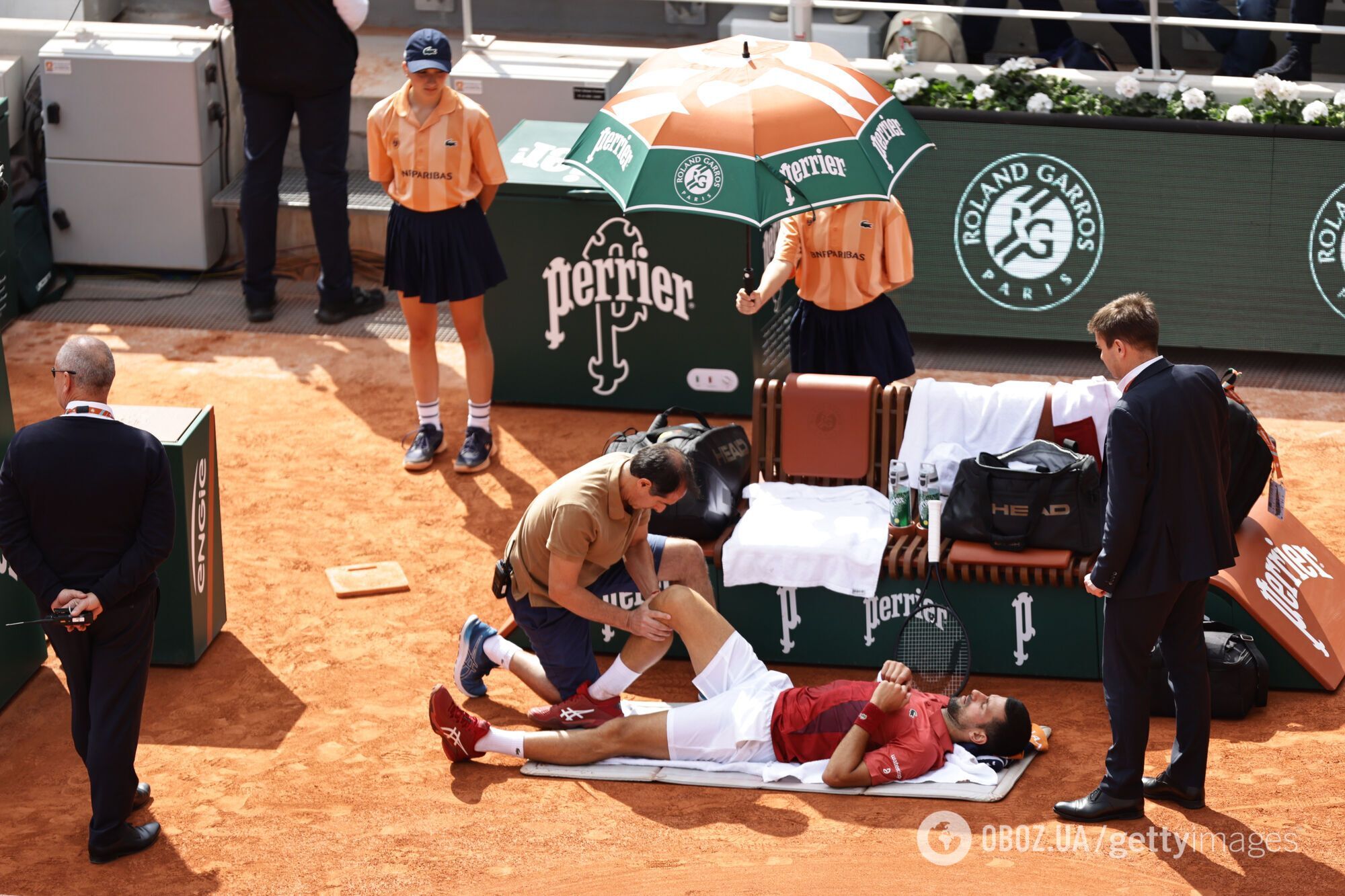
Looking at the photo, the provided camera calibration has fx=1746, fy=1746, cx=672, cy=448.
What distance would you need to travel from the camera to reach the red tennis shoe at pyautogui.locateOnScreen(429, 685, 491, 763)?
6785 mm

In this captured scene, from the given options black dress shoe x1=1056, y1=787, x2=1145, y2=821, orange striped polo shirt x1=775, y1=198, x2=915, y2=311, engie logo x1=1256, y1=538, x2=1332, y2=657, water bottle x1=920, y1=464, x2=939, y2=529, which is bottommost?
black dress shoe x1=1056, y1=787, x2=1145, y2=821

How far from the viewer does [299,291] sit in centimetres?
1248

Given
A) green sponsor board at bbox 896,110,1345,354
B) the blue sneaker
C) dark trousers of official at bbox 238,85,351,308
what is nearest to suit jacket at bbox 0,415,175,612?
the blue sneaker

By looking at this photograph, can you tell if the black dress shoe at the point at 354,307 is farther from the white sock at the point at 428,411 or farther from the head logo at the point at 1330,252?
the head logo at the point at 1330,252

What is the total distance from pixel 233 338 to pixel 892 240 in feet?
17.2

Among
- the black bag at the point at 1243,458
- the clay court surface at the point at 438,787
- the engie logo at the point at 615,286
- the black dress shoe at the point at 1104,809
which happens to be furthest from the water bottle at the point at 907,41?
the black dress shoe at the point at 1104,809

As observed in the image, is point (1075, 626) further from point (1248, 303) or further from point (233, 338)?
point (233, 338)

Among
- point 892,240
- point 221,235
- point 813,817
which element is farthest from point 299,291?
point 813,817

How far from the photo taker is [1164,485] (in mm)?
5922

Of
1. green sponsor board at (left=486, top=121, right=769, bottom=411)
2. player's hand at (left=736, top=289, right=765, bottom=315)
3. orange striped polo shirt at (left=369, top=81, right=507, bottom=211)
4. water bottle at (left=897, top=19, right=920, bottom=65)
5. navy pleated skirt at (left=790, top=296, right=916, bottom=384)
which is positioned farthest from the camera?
water bottle at (left=897, top=19, right=920, bottom=65)

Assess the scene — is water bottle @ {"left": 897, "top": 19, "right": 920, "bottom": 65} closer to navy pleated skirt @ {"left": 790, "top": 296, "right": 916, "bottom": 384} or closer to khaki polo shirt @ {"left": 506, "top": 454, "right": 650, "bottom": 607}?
navy pleated skirt @ {"left": 790, "top": 296, "right": 916, "bottom": 384}

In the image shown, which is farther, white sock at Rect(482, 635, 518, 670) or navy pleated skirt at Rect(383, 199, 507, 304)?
navy pleated skirt at Rect(383, 199, 507, 304)

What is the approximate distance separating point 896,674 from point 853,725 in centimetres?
26

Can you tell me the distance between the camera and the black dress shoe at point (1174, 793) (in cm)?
631
